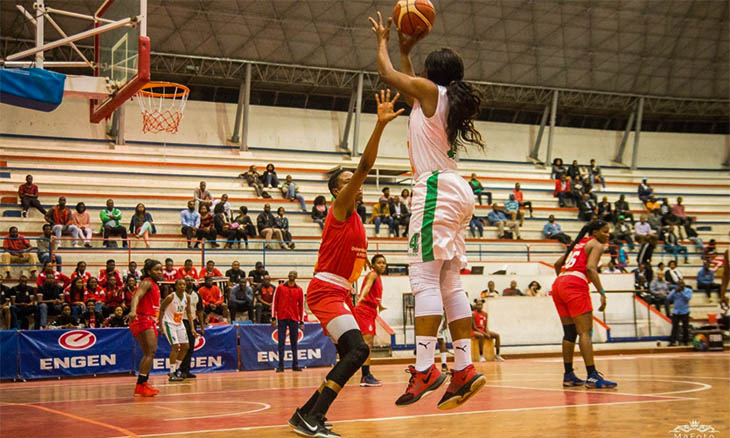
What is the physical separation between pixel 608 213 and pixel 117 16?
72.0 ft

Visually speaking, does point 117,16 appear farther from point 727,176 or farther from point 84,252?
point 727,176

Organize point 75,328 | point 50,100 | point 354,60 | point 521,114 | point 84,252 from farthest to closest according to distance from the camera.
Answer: point 521,114 < point 354,60 < point 84,252 < point 75,328 < point 50,100

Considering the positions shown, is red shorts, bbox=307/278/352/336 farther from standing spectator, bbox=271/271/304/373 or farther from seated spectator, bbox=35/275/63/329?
seated spectator, bbox=35/275/63/329

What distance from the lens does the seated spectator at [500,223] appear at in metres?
27.0

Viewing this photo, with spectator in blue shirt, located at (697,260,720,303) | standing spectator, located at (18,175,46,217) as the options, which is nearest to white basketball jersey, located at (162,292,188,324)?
standing spectator, located at (18,175,46,217)

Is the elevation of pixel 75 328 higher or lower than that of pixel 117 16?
lower

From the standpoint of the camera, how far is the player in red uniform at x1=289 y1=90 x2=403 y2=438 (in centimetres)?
551

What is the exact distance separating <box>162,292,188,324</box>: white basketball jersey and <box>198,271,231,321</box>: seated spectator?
13.6ft

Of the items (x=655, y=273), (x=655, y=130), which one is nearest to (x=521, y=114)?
(x=655, y=130)

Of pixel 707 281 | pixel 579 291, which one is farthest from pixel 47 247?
pixel 707 281

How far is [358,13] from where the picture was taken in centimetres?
2938

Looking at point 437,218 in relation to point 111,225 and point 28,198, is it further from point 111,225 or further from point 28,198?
point 28,198

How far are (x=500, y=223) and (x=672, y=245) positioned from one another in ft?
21.8

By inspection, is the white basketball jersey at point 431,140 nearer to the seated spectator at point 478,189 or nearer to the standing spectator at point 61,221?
the standing spectator at point 61,221
